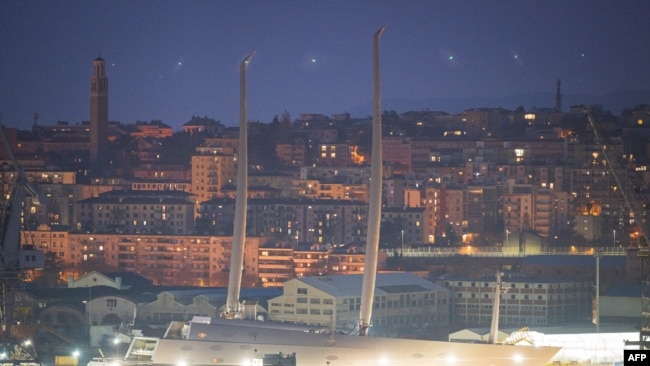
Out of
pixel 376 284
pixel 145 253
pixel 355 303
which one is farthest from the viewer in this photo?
pixel 145 253

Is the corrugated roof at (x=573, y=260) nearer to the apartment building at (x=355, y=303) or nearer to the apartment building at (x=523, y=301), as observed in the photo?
the apartment building at (x=523, y=301)

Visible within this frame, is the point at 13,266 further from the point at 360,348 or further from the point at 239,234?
the point at 360,348

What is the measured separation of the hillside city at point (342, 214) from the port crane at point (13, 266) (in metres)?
4.43

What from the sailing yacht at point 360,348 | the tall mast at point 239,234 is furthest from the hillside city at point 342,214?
the tall mast at point 239,234

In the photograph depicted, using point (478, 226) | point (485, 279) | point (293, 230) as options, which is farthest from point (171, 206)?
point (485, 279)

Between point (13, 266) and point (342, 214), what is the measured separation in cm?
2931

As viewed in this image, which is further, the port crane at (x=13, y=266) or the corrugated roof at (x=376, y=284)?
the corrugated roof at (x=376, y=284)

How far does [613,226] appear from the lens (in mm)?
59375

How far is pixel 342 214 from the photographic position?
62.1m

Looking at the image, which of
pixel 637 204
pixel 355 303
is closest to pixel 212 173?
pixel 355 303

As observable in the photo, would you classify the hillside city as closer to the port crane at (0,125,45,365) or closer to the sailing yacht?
the sailing yacht

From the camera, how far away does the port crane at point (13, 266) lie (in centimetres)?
3241

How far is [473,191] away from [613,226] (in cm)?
741

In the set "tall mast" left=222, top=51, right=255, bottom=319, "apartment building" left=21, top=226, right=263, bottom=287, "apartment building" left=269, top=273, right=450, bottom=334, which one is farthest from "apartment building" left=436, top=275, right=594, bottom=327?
"apartment building" left=21, top=226, right=263, bottom=287
